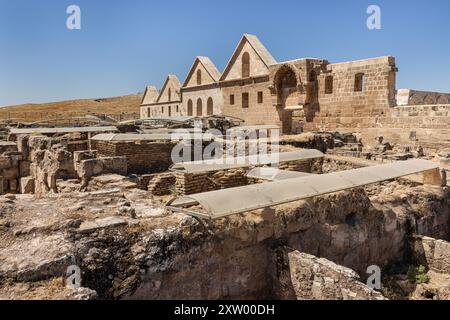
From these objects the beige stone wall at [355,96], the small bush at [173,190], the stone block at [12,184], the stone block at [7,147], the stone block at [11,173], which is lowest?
the stone block at [12,184]

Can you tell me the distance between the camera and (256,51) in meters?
23.7

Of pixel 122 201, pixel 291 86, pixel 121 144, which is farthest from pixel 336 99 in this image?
pixel 122 201

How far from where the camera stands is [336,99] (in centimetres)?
1895

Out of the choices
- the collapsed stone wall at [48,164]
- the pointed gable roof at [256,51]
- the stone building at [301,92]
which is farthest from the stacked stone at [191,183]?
the pointed gable roof at [256,51]

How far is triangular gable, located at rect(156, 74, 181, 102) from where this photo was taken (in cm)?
3459

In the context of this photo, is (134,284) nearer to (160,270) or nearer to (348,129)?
(160,270)

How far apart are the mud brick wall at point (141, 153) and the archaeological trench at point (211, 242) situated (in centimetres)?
181

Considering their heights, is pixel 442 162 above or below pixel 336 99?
below

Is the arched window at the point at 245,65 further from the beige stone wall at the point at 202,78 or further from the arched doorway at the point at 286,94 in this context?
the arched doorway at the point at 286,94

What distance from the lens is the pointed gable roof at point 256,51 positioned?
905 inches

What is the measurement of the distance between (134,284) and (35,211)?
1742 millimetres

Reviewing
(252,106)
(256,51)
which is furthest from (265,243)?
(256,51)
